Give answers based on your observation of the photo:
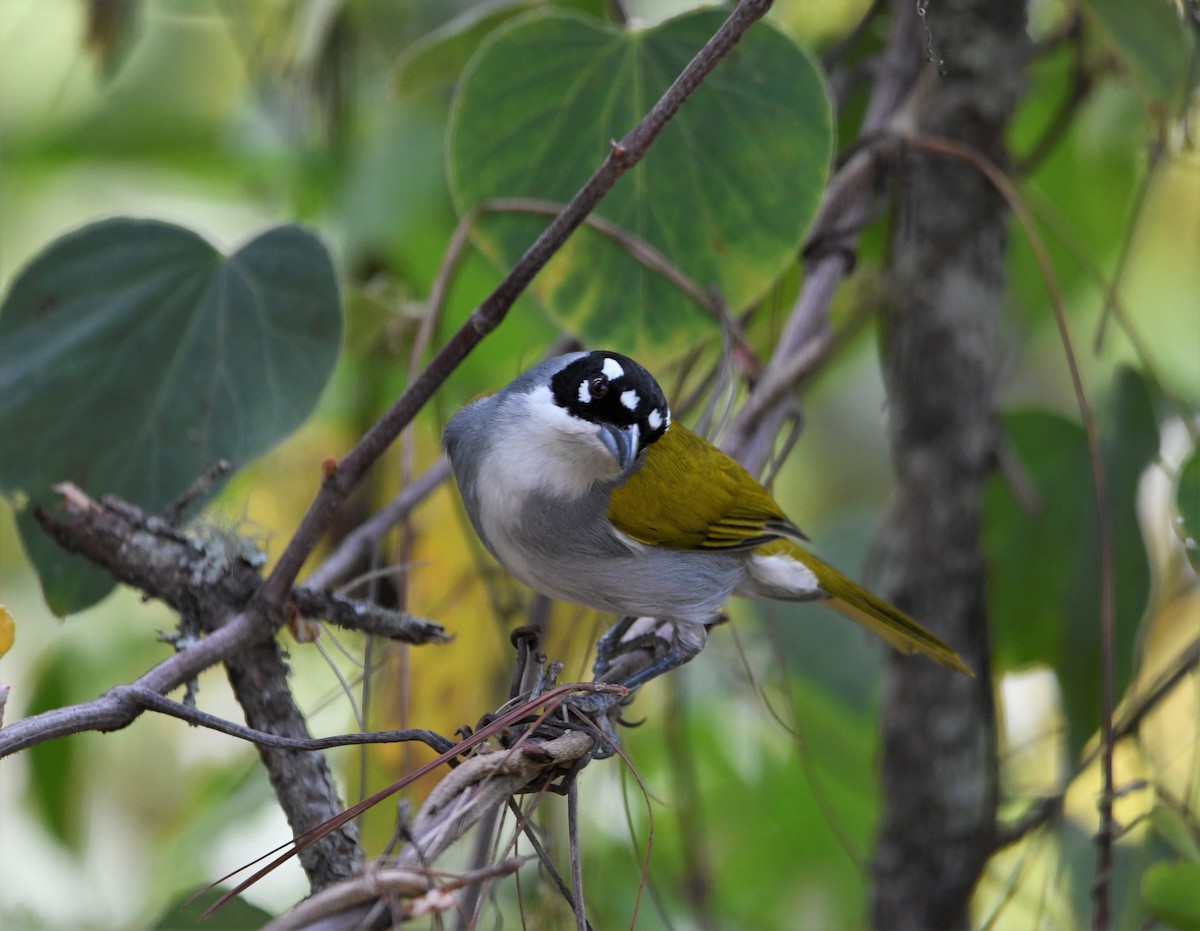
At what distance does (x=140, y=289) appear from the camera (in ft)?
6.25

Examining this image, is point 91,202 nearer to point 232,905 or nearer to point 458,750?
A: point 232,905

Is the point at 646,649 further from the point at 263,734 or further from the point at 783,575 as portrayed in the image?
the point at 263,734

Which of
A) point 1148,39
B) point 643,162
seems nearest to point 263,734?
point 643,162

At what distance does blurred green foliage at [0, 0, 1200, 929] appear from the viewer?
195 cm

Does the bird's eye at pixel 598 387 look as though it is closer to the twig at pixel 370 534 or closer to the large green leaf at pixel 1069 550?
the twig at pixel 370 534

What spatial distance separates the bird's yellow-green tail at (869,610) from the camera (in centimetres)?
212

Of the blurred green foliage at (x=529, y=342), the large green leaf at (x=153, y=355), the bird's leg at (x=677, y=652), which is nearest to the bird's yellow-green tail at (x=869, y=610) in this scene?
the blurred green foliage at (x=529, y=342)

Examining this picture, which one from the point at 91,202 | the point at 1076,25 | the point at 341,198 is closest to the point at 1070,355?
the point at 1076,25

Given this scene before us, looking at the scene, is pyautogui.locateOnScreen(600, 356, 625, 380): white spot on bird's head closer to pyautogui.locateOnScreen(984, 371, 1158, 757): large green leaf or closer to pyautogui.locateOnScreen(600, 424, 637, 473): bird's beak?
pyautogui.locateOnScreen(600, 424, 637, 473): bird's beak

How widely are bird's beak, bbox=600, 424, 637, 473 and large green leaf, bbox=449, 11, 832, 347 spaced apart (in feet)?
0.79

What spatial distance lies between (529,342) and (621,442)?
1.21 m

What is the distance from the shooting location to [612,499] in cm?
197

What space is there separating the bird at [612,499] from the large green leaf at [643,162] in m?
0.17

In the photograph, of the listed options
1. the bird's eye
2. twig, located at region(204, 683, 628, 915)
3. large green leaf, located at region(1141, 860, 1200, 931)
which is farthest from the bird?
twig, located at region(204, 683, 628, 915)
